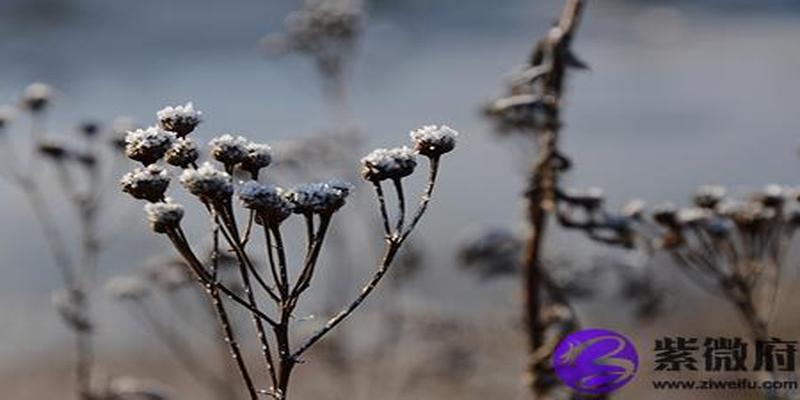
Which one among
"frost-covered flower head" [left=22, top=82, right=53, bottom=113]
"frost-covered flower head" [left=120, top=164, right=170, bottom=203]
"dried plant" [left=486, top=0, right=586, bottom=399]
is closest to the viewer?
"frost-covered flower head" [left=120, top=164, right=170, bottom=203]

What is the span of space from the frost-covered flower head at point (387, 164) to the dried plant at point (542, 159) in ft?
4.17

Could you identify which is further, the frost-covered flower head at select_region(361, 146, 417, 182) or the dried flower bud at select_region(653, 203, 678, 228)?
the dried flower bud at select_region(653, 203, 678, 228)

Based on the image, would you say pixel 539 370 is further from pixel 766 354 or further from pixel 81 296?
pixel 81 296

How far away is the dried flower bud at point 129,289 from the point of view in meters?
4.92

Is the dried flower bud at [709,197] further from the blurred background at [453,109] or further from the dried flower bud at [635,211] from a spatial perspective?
the blurred background at [453,109]

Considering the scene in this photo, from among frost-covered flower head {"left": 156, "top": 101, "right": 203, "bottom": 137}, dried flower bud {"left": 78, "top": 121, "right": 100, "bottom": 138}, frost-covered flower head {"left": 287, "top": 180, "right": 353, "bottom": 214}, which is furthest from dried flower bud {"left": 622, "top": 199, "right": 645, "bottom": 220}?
dried flower bud {"left": 78, "top": 121, "right": 100, "bottom": 138}

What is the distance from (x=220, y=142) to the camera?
2.40 m

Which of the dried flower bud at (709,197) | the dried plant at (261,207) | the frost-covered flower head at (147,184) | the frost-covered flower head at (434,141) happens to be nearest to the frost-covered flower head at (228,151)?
the dried plant at (261,207)

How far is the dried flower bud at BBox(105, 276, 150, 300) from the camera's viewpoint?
492 cm

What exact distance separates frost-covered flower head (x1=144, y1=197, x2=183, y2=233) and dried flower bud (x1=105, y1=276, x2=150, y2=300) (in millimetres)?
2763

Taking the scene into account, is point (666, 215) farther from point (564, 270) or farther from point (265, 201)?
point (265, 201)

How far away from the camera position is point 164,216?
7.20ft

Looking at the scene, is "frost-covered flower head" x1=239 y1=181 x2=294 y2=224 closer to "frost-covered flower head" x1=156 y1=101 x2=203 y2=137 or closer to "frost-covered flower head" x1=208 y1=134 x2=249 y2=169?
"frost-covered flower head" x1=208 y1=134 x2=249 y2=169

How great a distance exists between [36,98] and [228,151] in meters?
2.67
